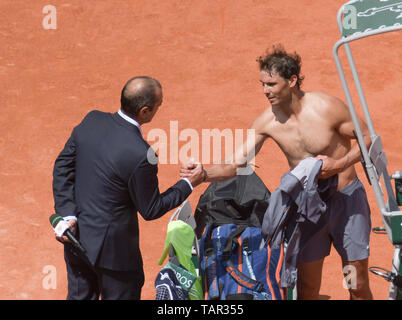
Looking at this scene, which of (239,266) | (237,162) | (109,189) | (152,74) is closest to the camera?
(109,189)

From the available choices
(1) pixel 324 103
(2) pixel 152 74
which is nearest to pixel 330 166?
(1) pixel 324 103

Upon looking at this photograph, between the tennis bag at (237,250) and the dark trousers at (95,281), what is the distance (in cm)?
51

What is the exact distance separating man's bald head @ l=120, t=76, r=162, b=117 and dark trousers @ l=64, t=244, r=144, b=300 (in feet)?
3.14

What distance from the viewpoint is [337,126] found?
4836 mm

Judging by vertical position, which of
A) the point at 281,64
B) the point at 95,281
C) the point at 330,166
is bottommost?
the point at 95,281

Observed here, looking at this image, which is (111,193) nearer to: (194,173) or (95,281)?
(95,281)

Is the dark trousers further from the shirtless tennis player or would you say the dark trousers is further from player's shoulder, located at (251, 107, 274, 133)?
player's shoulder, located at (251, 107, 274, 133)

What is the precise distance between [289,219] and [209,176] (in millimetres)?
706

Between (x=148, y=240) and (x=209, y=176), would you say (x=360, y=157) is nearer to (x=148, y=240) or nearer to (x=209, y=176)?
(x=209, y=176)

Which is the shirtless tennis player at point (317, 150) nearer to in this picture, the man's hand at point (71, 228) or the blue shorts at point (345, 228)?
the blue shorts at point (345, 228)

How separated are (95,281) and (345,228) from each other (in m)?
1.83

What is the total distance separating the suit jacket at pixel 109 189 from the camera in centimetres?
405

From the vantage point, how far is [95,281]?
14.2 ft
